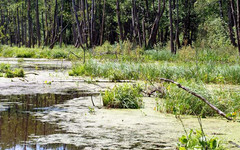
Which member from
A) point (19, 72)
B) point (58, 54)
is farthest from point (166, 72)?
point (58, 54)

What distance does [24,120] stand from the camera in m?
5.14

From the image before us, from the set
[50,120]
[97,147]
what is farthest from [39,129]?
[97,147]

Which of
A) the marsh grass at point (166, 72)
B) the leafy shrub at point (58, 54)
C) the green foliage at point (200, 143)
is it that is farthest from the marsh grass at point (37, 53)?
the green foliage at point (200, 143)

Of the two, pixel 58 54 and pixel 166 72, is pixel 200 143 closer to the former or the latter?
pixel 166 72

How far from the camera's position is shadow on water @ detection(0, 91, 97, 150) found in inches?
154

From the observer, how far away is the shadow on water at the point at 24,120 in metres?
3.92

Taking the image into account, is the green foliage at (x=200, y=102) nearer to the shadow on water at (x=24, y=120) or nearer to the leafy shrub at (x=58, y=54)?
the shadow on water at (x=24, y=120)

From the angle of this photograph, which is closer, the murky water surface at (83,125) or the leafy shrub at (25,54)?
the murky water surface at (83,125)

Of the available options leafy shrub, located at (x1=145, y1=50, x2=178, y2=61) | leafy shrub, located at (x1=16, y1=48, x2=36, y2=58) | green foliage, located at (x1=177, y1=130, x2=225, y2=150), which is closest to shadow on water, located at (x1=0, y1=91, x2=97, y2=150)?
green foliage, located at (x1=177, y1=130, x2=225, y2=150)

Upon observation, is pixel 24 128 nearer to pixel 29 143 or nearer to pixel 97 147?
pixel 29 143

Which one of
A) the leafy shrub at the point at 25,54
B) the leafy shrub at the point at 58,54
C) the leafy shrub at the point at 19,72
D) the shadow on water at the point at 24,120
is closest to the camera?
the shadow on water at the point at 24,120

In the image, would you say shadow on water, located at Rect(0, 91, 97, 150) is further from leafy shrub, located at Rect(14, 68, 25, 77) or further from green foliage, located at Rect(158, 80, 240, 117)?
leafy shrub, located at Rect(14, 68, 25, 77)

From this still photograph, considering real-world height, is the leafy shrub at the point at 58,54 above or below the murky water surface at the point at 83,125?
above

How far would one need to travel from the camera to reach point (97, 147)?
3.87 metres
